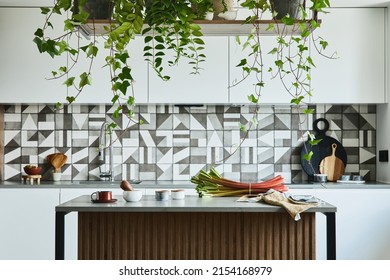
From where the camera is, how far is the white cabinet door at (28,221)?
16.0ft

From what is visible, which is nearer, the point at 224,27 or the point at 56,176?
the point at 224,27

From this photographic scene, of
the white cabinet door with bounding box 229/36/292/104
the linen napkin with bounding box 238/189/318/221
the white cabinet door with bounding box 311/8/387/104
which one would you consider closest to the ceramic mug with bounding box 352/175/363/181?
the white cabinet door with bounding box 311/8/387/104

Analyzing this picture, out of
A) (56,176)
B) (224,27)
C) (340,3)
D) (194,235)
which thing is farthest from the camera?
(56,176)

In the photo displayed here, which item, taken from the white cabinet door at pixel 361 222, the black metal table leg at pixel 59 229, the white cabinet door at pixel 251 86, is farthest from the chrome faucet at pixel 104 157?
the black metal table leg at pixel 59 229

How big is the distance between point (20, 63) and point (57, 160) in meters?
0.87

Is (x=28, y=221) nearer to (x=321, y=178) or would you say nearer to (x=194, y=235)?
(x=194, y=235)

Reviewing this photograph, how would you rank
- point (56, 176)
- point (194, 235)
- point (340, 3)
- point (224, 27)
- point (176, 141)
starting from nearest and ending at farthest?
point (224, 27) < point (194, 235) < point (340, 3) < point (56, 176) < point (176, 141)

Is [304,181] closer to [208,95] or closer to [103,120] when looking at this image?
[208,95]

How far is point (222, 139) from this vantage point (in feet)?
17.8

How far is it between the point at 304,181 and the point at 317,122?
0.52 m

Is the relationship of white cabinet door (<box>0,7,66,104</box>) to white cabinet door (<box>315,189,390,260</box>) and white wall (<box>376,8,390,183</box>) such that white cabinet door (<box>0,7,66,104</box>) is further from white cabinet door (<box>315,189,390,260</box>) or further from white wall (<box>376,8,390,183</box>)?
white wall (<box>376,8,390,183</box>)

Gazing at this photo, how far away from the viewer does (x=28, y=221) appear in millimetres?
4887

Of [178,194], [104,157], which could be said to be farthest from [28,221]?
[178,194]

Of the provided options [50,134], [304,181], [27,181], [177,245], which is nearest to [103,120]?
[50,134]
